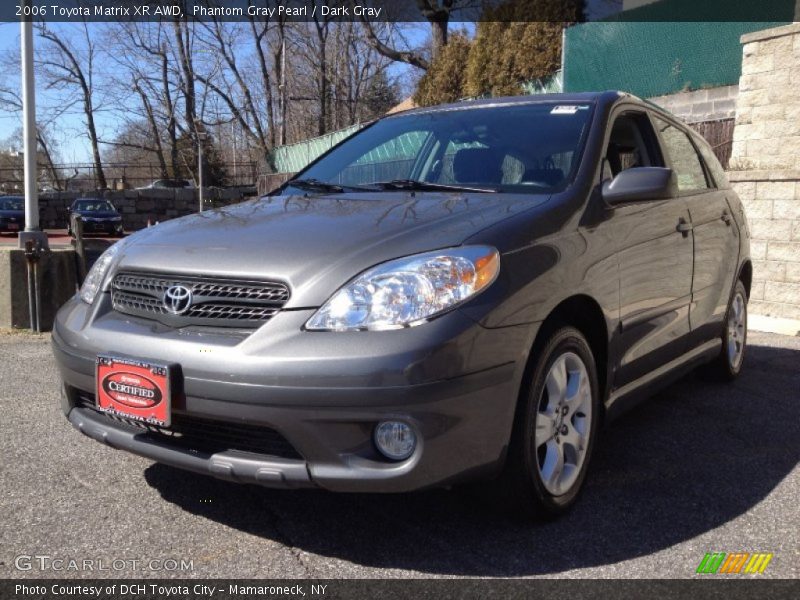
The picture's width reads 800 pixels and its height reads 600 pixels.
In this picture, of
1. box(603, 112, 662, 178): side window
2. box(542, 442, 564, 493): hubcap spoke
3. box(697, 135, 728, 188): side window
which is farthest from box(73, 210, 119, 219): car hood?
box(542, 442, 564, 493): hubcap spoke

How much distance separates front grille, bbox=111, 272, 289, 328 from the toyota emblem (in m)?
0.01

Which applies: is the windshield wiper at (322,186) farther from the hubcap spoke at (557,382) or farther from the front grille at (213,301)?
the hubcap spoke at (557,382)

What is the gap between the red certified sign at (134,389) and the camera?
2584 millimetres

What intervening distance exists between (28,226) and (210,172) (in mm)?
31701

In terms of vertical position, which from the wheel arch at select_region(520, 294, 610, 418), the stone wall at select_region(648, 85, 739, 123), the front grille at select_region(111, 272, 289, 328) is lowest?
the wheel arch at select_region(520, 294, 610, 418)

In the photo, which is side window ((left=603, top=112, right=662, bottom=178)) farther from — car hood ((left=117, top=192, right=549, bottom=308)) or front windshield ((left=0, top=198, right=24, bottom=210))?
front windshield ((left=0, top=198, right=24, bottom=210))

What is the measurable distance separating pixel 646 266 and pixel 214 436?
205 centimetres

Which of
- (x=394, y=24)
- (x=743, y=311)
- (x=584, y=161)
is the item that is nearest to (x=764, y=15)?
(x=743, y=311)

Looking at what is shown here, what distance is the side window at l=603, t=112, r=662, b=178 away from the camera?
12.1ft

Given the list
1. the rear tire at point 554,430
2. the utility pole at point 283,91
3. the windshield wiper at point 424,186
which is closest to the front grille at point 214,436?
the rear tire at point 554,430

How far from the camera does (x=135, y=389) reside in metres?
2.66

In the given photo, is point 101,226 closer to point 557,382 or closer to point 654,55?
point 654,55

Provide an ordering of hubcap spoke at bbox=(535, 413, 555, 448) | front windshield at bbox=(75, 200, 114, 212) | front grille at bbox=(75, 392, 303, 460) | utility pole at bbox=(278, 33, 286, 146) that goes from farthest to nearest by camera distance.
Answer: utility pole at bbox=(278, 33, 286, 146), front windshield at bbox=(75, 200, 114, 212), hubcap spoke at bbox=(535, 413, 555, 448), front grille at bbox=(75, 392, 303, 460)

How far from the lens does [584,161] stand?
334 centimetres
